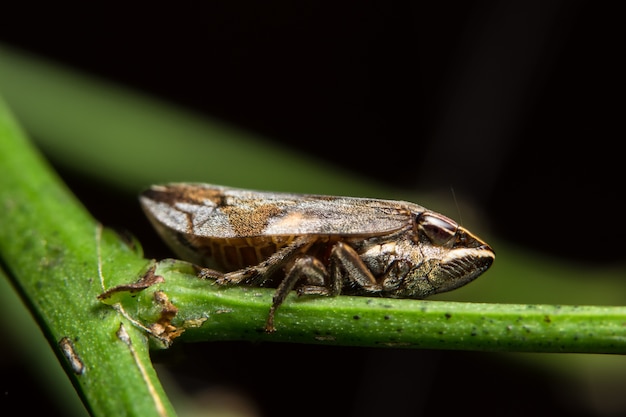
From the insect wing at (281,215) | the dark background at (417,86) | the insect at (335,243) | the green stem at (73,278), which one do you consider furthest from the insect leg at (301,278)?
the dark background at (417,86)

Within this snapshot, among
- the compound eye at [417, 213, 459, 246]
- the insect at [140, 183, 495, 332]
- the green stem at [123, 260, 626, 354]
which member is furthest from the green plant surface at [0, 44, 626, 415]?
the compound eye at [417, 213, 459, 246]

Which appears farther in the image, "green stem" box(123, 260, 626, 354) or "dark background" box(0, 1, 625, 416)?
"dark background" box(0, 1, 625, 416)

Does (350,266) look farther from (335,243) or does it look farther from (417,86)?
(417,86)

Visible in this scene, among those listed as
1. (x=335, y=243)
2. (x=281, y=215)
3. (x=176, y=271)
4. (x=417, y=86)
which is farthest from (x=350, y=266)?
(x=417, y=86)

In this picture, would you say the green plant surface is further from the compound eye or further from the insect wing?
the compound eye

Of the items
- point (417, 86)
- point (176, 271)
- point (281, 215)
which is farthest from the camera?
point (417, 86)
